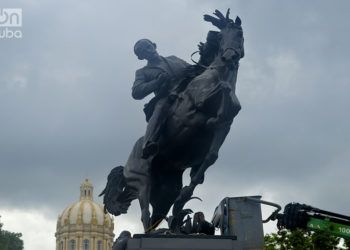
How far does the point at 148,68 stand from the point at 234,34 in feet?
5.08

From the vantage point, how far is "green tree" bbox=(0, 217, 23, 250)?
1991 inches

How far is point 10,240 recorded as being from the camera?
52.2 m

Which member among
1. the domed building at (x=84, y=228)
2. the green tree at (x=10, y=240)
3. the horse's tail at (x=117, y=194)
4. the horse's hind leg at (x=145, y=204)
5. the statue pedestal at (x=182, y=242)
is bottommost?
the statue pedestal at (x=182, y=242)

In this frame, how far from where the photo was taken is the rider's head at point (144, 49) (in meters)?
11.0

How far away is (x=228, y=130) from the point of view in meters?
10.3

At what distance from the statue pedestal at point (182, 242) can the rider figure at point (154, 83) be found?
160cm

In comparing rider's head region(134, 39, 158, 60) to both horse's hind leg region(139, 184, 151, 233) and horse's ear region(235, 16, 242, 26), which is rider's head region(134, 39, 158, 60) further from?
horse's hind leg region(139, 184, 151, 233)

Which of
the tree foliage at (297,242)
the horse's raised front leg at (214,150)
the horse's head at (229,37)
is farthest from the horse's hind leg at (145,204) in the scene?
the tree foliage at (297,242)

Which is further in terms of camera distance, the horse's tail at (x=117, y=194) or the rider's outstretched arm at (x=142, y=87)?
the horse's tail at (x=117, y=194)

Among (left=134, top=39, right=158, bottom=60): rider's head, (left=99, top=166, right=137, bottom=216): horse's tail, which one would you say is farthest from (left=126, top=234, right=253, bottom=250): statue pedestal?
(left=134, top=39, right=158, bottom=60): rider's head

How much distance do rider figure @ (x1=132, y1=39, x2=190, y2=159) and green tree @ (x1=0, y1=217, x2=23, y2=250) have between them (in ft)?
136

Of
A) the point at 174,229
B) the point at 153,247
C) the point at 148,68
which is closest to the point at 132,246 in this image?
the point at 153,247

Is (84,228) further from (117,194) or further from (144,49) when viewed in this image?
(144,49)

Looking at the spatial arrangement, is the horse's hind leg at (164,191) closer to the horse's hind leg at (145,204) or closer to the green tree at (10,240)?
the horse's hind leg at (145,204)
